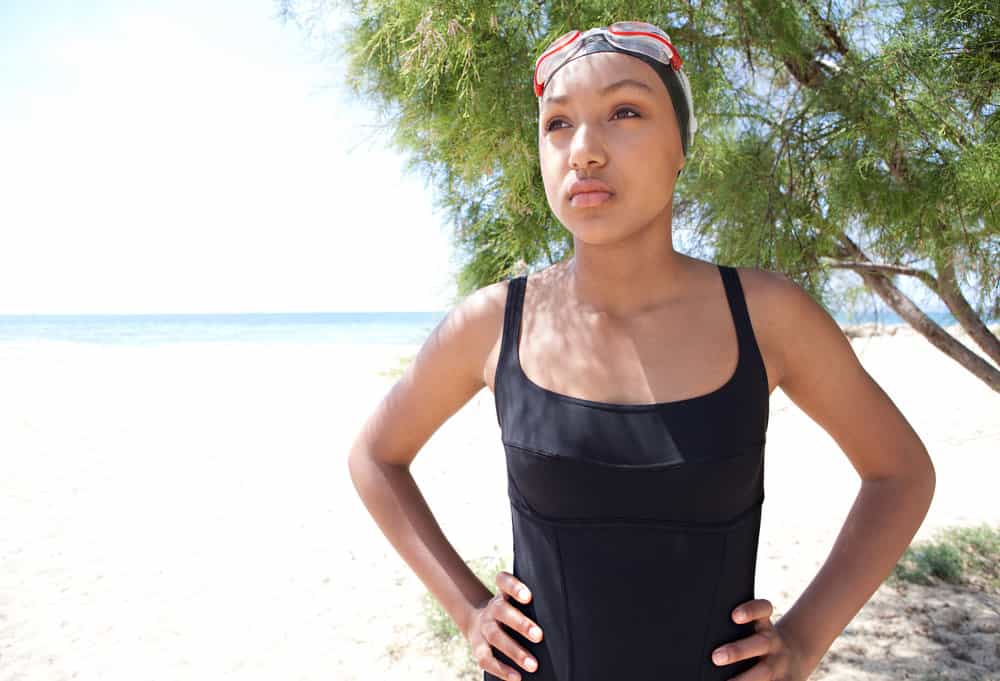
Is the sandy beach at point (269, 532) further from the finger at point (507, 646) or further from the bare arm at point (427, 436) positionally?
the finger at point (507, 646)

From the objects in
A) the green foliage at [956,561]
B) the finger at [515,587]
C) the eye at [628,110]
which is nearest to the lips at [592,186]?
the eye at [628,110]

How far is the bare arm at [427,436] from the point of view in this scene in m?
1.30

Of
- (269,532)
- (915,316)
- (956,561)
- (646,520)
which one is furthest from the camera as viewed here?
(269,532)

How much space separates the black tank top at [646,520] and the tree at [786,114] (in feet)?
3.62

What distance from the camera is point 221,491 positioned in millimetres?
6598

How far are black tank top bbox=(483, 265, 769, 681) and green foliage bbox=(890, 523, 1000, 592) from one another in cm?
357

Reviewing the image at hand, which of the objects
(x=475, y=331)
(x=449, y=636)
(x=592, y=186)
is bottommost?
(x=449, y=636)

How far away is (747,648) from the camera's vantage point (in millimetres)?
1055

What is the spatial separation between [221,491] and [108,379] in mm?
8750

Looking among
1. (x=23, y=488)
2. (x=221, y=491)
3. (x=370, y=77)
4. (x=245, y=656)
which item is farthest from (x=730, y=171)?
Result: (x=23, y=488)

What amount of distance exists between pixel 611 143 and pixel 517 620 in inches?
28.1

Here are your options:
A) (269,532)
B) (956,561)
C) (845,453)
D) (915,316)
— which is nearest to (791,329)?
(845,453)

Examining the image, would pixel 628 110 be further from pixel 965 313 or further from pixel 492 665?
pixel 965 313

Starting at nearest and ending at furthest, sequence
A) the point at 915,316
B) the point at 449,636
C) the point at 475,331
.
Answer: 1. the point at 475,331
2. the point at 915,316
3. the point at 449,636
